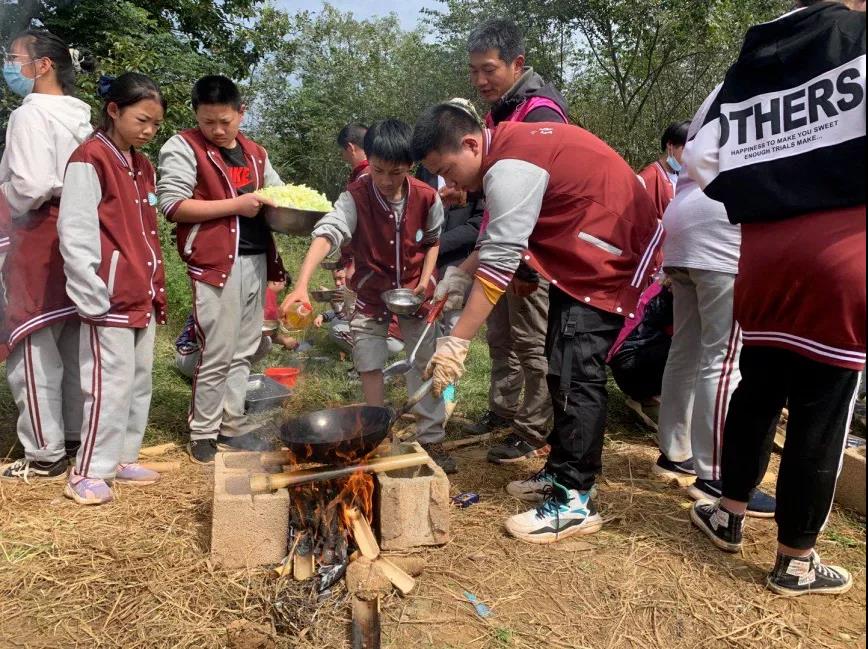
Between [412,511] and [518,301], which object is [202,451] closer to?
[412,511]

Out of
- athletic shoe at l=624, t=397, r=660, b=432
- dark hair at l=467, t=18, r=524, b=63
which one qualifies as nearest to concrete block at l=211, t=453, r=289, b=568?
athletic shoe at l=624, t=397, r=660, b=432

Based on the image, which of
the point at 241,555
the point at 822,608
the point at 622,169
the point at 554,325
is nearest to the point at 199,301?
the point at 241,555

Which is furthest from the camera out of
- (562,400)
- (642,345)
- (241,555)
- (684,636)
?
(642,345)

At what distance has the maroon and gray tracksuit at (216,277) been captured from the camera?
11.1 feet

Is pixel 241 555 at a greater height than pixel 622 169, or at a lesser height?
lesser

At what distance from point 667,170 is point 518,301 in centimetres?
157

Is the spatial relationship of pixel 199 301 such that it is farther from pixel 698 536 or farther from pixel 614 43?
pixel 614 43

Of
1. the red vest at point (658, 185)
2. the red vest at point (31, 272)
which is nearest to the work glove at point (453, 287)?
the red vest at point (658, 185)

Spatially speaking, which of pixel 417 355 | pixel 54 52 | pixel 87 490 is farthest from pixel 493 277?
pixel 54 52

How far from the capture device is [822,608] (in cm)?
227

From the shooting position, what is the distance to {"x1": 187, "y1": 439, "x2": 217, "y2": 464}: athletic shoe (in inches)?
144

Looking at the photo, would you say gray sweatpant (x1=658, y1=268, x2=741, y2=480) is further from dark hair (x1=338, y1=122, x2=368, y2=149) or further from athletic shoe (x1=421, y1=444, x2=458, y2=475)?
dark hair (x1=338, y1=122, x2=368, y2=149)

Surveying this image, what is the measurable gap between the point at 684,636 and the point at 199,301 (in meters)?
2.79

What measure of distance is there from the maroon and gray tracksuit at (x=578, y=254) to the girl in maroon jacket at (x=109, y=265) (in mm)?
1699
